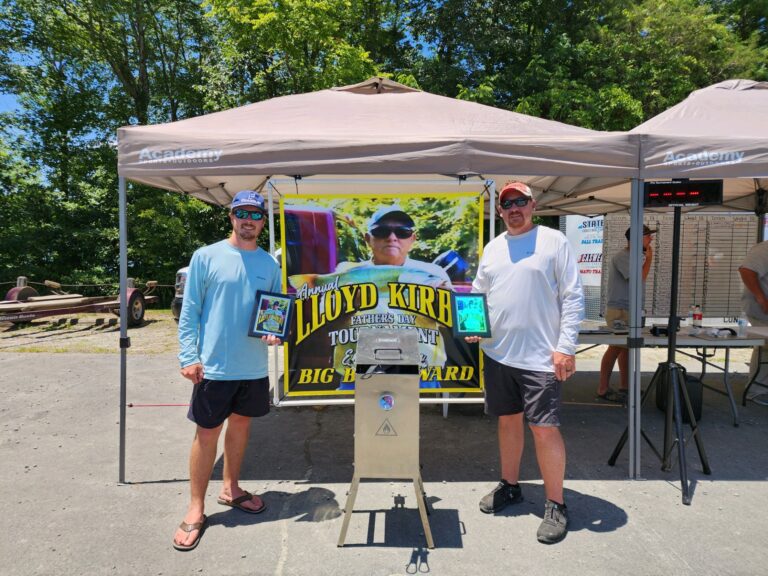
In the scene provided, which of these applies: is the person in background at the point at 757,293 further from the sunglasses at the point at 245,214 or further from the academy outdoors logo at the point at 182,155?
the academy outdoors logo at the point at 182,155

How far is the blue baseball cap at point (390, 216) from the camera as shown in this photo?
14.2 ft

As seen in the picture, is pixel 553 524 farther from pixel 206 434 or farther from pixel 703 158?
pixel 703 158

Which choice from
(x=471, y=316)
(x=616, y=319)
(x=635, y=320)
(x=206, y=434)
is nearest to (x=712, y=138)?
(x=635, y=320)

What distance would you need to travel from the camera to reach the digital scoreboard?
11.6 feet

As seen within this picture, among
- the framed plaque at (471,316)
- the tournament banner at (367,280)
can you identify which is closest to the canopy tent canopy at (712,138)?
the tournament banner at (367,280)

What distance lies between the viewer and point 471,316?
312cm

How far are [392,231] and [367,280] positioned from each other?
0.48m

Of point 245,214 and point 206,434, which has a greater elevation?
point 245,214

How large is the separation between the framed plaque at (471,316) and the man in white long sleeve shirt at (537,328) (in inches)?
3.1

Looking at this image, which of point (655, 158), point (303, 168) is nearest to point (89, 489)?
point (303, 168)

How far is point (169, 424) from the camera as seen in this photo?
16.2 ft

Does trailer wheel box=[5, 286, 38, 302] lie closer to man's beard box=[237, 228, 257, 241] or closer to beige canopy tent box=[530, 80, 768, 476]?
man's beard box=[237, 228, 257, 241]

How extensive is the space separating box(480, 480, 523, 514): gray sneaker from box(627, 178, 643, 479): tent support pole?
104 centimetres

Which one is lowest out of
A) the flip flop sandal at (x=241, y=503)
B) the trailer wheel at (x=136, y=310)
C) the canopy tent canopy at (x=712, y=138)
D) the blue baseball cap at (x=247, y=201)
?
the flip flop sandal at (x=241, y=503)
